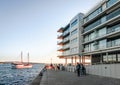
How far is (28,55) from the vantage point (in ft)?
522

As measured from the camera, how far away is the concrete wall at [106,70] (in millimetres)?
27156

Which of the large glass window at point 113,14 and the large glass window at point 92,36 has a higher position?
the large glass window at point 113,14

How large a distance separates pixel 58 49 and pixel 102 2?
3397 cm

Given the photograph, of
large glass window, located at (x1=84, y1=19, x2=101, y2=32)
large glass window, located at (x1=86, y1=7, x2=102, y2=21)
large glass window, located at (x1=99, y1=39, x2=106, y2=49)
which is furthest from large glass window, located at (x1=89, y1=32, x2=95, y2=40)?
large glass window, located at (x1=86, y1=7, x2=102, y2=21)

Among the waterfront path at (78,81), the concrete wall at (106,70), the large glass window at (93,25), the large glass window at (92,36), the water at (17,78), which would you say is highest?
the large glass window at (93,25)

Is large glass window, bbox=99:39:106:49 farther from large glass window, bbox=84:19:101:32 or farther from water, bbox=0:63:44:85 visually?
water, bbox=0:63:44:85

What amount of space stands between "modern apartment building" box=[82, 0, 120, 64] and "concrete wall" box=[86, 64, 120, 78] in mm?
4575

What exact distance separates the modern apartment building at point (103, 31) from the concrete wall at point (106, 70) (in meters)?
4.58

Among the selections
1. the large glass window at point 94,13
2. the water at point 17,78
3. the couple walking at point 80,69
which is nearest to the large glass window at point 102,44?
the large glass window at point 94,13

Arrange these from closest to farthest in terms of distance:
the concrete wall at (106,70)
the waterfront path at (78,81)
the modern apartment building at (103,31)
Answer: the waterfront path at (78,81) < the concrete wall at (106,70) < the modern apartment building at (103,31)

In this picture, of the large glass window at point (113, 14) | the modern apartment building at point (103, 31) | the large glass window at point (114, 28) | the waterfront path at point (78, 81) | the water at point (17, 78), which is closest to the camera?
the waterfront path at point (78, 81)

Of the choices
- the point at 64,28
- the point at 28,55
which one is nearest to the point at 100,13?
the point at 64,28

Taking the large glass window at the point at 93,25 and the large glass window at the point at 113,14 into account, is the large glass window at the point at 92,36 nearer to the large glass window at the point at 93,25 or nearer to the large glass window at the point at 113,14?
the large glass window at the point at 93,25

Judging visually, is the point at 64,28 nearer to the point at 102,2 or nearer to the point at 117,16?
the point at 102,2
